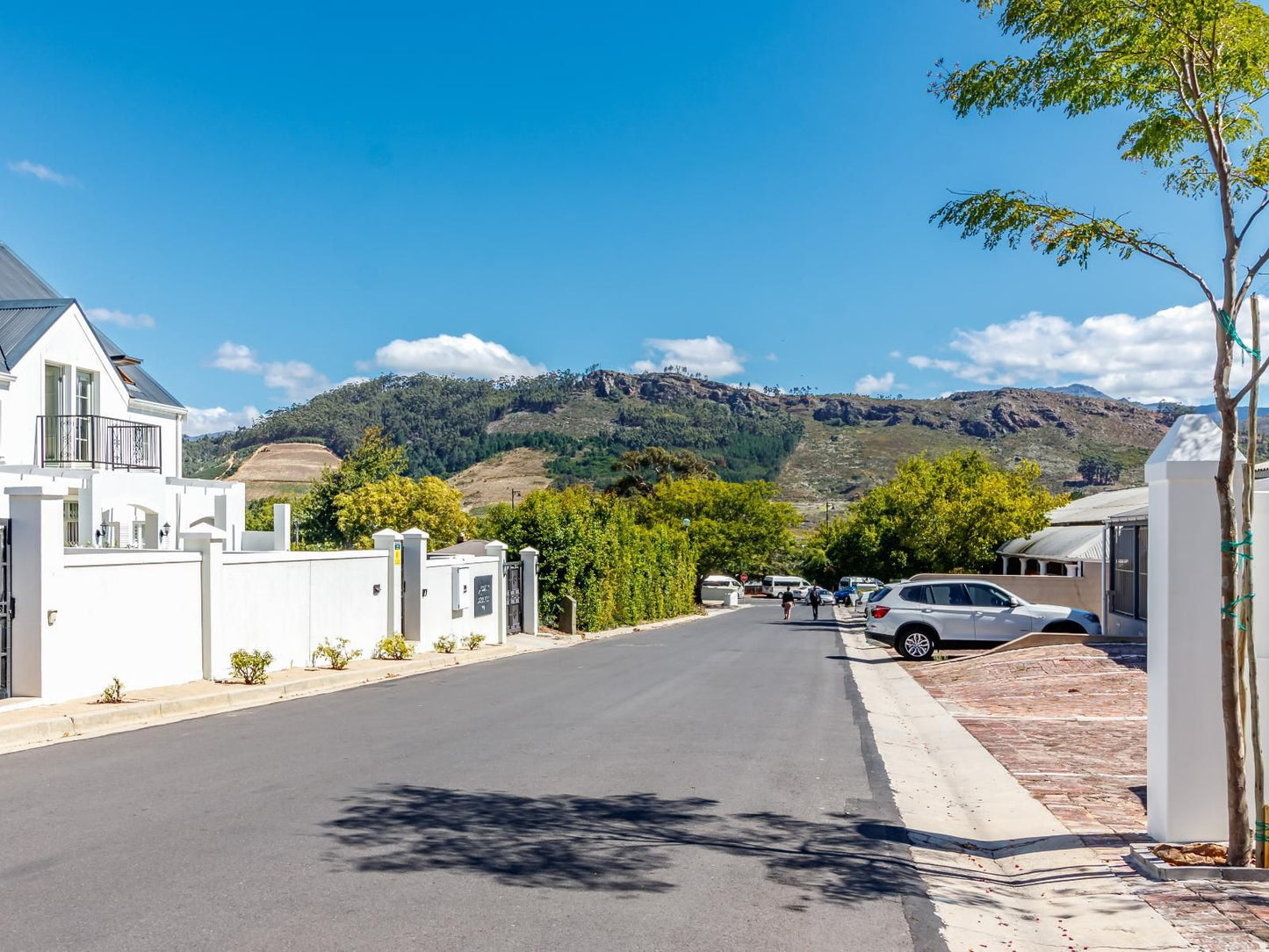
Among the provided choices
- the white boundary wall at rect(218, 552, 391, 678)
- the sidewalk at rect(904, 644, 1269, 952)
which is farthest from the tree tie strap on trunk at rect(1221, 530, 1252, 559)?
the white boundary wall at rect(218, 552, 391, 678)

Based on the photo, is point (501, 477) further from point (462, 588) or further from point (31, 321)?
point (31, 321)

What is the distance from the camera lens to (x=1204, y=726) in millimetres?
6852

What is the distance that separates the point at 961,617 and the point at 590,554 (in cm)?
1438

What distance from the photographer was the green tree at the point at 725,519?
233 feet

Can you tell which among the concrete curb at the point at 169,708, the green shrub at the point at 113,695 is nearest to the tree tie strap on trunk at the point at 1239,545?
the concrete curb at the point at 169,708

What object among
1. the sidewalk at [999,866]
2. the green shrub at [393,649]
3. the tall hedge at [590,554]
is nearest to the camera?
the sidewalk at [999,866]

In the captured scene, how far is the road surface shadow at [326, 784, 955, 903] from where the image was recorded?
6.57m

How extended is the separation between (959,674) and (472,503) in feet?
358

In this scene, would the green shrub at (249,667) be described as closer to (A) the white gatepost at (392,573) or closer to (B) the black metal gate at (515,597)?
(A) the white gatepost at (392,573)

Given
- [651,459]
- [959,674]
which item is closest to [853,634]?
[959,674]

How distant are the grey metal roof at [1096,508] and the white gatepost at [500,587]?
2188 centimetres

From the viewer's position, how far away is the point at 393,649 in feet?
68.7

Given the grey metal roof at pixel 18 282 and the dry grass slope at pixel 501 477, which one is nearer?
the grey metal roof at pixel 18 282

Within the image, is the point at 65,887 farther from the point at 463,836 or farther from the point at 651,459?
the point at 651,459
